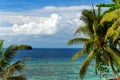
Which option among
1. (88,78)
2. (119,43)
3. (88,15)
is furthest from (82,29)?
(88,78)

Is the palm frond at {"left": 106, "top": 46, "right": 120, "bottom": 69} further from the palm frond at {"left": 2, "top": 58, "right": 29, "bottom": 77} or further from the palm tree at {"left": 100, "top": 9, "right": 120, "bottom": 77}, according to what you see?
the palm frond at {"left": 2, "top": 58, "right": 29, "bottom": 77}

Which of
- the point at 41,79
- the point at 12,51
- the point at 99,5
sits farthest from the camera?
the point at 41,79

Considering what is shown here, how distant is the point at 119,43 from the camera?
1005 inches

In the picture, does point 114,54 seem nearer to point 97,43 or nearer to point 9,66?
point 97,43

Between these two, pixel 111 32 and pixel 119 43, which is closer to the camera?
pixel 111 32

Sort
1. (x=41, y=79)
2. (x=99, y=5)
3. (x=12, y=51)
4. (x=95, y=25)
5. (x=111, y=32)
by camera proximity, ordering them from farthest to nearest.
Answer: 1. (x=41, y=79)
2. (x=99, y=5)
3. (x=95, y=25)
4. (x=111, y=32)
5. (x=12, y=51)

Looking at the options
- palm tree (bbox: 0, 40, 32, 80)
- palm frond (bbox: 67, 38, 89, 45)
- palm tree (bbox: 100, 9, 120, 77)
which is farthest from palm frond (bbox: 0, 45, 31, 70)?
palm frond (bbox: 67, 38, 89, 45)

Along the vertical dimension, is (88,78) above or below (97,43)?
below

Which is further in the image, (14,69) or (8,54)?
(8,54)

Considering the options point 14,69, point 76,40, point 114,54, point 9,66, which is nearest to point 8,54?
point 9,66

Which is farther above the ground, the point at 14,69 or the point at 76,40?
the point at 76,40

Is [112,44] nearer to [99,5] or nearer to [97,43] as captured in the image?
[97,43]

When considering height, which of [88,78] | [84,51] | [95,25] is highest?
[95,25]

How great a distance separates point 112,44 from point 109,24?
145cm
